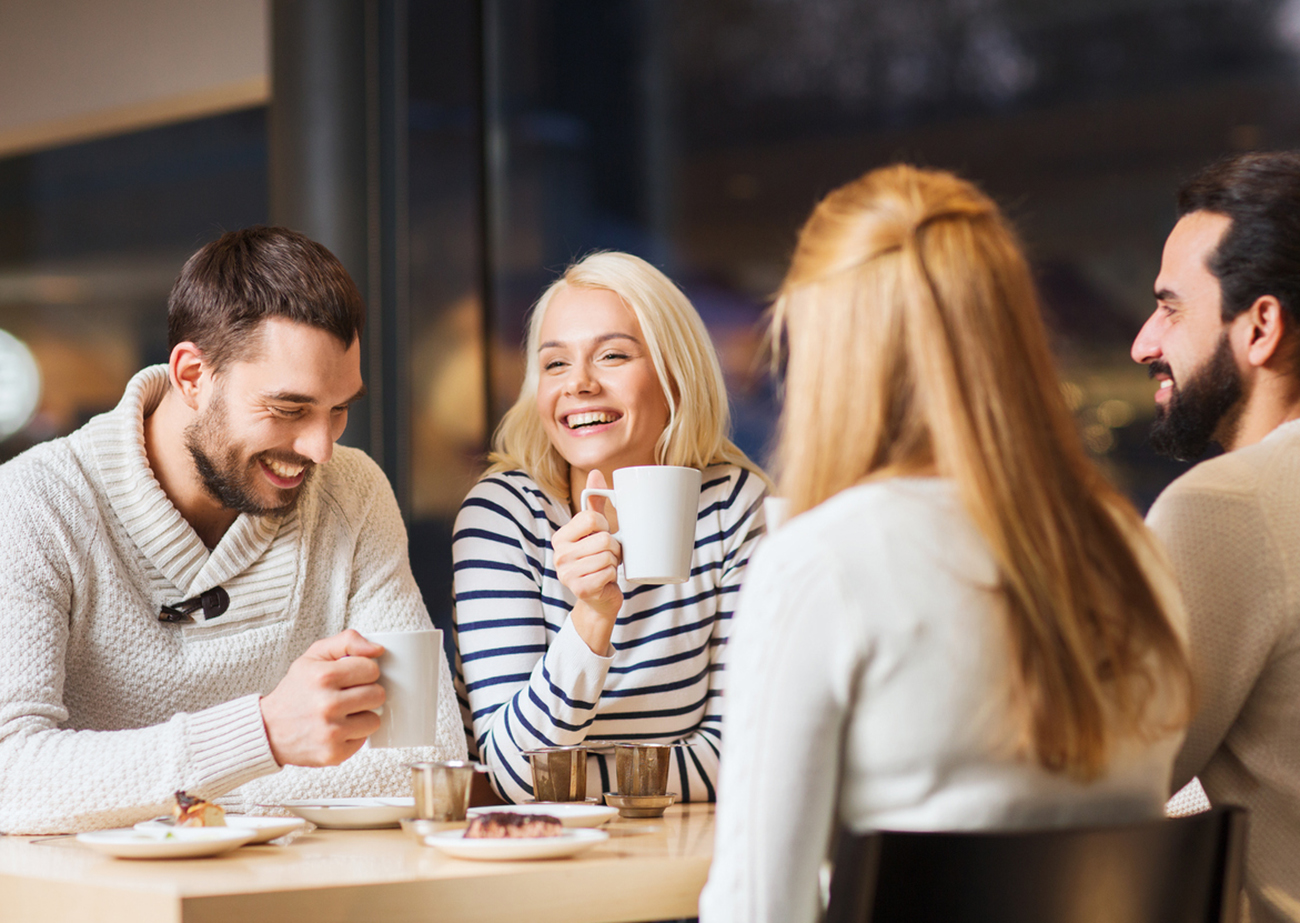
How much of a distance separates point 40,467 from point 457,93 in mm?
2456

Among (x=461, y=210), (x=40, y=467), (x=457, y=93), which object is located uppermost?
(x=457, y=93)

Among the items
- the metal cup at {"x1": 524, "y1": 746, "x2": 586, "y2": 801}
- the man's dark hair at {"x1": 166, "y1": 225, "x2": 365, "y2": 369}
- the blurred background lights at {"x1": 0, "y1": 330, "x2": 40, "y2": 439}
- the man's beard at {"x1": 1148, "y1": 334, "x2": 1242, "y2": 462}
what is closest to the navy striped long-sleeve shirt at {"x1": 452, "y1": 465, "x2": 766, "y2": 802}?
the metal cup at {"x1": 524, "y1": 746, "x2": 586, "y2": 801}

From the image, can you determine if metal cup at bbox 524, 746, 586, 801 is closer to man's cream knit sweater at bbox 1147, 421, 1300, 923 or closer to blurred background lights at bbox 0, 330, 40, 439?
man's cream knit sweater at bbox 1147, 421, 1300, 923

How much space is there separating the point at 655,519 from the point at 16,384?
2591 millimetres

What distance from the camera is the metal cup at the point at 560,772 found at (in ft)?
5.31

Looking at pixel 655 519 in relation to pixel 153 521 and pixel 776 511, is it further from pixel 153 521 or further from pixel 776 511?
pixel 153 521

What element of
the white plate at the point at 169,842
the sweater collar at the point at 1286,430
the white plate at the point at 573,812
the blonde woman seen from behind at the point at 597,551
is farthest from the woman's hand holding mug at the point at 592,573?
the sweater collar at the point at 1286,430

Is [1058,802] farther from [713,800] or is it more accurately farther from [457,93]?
[457,93]

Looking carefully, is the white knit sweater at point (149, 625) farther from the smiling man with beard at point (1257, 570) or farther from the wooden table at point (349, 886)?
the smiling man with beard at point (1257, 570)

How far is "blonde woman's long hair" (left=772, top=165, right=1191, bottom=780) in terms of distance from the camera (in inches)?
40.3

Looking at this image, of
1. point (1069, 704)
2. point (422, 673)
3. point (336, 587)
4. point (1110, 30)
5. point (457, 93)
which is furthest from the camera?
point (457, 93)

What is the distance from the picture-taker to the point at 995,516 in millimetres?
1024

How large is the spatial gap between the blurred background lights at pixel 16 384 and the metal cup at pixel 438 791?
8.61 ft

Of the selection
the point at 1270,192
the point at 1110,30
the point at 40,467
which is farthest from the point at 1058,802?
the point at 1110,30
